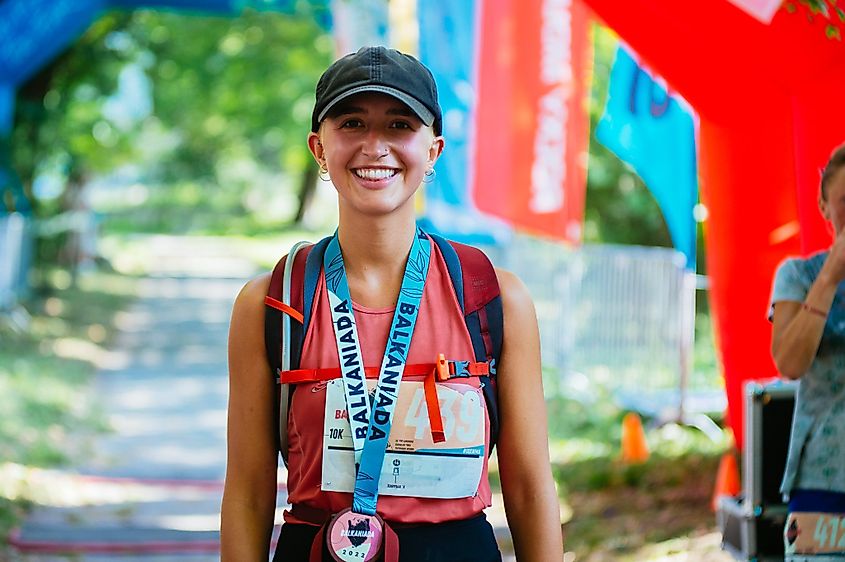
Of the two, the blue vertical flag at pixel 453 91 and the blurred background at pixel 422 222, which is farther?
the blue vertical flag at pixel 453 91

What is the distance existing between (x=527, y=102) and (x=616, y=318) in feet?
14.6

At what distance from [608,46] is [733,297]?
43.5 ft

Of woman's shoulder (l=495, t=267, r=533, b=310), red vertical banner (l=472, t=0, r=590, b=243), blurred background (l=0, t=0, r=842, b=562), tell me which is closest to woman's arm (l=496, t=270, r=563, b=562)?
woman's shoulder (l=495, t=267, r=533, b=310)

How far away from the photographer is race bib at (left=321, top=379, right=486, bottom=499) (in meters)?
2.26

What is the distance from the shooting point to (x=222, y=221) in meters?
49.6

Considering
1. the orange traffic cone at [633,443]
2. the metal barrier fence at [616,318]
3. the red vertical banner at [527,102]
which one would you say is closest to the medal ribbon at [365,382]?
the red vertical banner at [527,102]

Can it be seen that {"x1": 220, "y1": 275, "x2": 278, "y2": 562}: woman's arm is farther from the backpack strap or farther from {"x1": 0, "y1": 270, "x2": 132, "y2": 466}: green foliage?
{"x1": 0, "y1": 270, "x2": 132, "y2": 466}: green foliage

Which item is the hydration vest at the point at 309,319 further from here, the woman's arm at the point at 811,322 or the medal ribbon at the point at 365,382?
the woman's arm at the point at 811,322

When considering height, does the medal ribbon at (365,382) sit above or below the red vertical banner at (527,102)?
below

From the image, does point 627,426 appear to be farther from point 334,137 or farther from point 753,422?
point 334,137

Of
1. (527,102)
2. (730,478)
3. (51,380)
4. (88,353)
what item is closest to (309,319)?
(730,478)

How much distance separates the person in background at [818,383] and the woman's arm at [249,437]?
1.32 m

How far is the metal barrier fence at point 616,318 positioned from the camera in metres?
12.7

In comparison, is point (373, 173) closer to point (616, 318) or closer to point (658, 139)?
point (658, 139)
